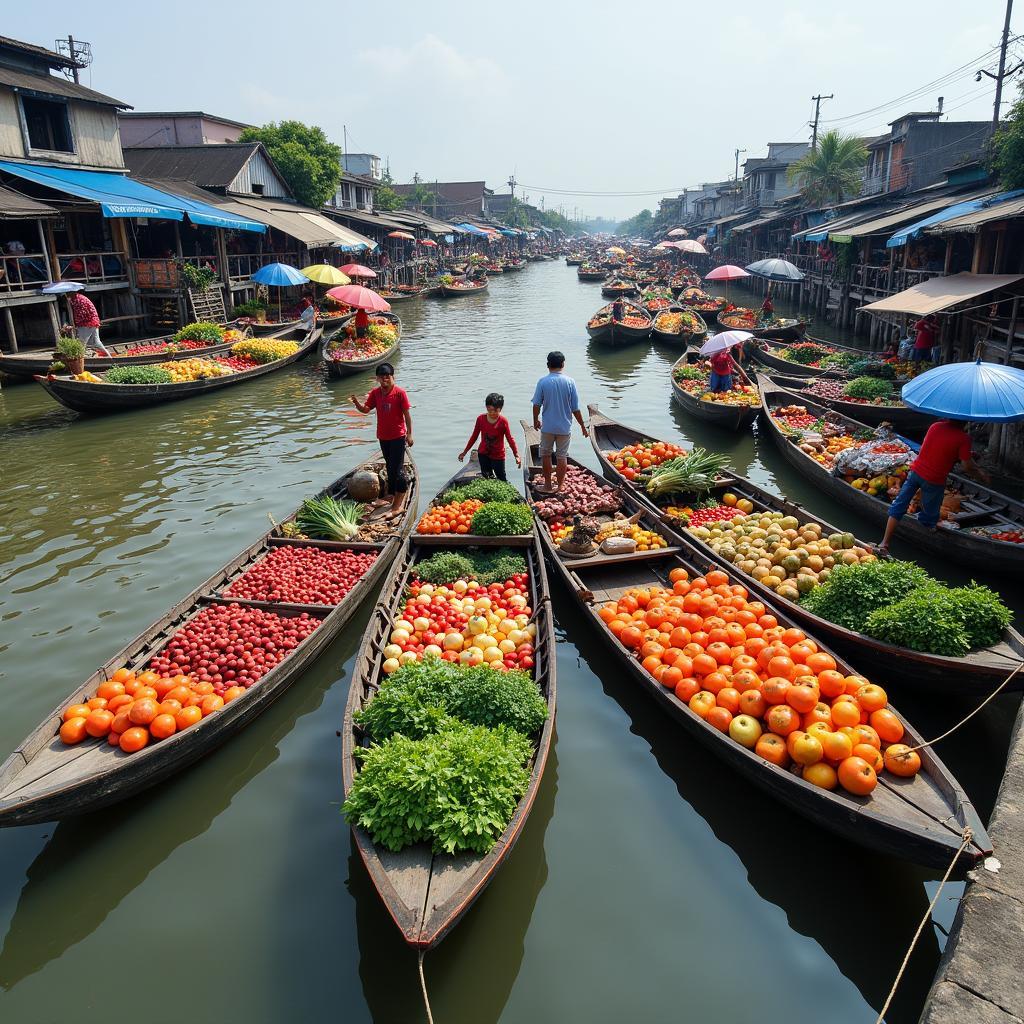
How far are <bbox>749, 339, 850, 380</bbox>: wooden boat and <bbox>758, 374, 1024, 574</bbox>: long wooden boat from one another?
6.91 m

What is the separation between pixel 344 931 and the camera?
14.8 ft

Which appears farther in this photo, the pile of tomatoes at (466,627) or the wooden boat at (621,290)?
the wooden boat at (621,290)

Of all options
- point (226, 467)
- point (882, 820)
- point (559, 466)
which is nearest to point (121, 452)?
point (226, 467)

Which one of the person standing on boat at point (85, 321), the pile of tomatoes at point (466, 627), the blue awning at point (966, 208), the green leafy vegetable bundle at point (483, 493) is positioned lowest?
the pile of tomatoes at point (466, 627)

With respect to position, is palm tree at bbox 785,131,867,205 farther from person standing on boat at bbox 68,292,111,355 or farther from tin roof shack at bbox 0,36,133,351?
person standing on boat at bbox 68,292,111,355

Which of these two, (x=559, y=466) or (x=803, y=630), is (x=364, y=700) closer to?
(x=803, y=630)

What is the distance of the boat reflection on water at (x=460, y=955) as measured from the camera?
408cm

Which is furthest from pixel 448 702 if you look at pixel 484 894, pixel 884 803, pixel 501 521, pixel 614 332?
pixel 614 332

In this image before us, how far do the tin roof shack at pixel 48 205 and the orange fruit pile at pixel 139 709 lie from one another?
16.4 m

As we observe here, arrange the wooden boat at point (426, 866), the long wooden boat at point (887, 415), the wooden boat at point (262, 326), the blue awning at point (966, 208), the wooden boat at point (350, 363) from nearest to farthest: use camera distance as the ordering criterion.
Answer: the wooden boat at point (426, 866) < the long wooden boat at point (887, 415) < the blue awning at point (966, 208) < the wooden boat at point (350, 363) < the wooden boat at point (262, 326)

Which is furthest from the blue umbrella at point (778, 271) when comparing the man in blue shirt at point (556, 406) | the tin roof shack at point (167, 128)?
the tin roof shack at point (167, 128)

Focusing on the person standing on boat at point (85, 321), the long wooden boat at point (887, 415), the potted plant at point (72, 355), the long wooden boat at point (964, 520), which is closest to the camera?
the long wooden boat at point (964, 520)

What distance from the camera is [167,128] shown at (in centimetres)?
3341

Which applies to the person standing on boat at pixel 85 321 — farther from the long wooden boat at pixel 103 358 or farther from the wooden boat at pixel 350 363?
the wooden boat at pixel 350 363
